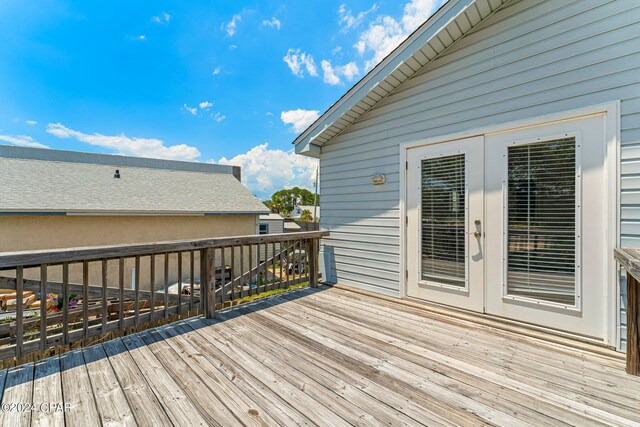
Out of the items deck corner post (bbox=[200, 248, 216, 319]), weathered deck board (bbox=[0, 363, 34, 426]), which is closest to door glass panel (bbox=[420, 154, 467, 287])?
deck corner post (bbox=[200, 248, 216, 319])

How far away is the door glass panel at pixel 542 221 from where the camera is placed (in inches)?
96.9

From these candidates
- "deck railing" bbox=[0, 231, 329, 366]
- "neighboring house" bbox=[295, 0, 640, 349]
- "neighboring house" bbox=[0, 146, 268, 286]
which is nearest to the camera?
"deck railing" bbox=[0, 231, 329, 366]

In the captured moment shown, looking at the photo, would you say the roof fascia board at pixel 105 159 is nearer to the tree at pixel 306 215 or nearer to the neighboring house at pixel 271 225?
the neighboring house at pixel 271 225

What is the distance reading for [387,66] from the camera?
3.40 meters

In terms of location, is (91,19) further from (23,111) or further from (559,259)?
(23,111)

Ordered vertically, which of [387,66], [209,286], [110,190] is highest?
[387,66]

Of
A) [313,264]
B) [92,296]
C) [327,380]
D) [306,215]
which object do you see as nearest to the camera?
[327,380]

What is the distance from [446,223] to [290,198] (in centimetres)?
3318

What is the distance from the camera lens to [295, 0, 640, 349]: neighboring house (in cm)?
226

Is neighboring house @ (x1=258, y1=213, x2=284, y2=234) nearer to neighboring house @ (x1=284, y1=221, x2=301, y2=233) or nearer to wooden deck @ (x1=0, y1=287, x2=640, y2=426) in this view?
neighboring house @ (x1=284, y1=221, x2=301, y2=233)

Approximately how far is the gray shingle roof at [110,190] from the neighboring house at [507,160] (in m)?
8.47

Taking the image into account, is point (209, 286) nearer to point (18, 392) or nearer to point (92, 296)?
point (92, 296)

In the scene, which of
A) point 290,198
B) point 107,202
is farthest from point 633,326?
point 290,198

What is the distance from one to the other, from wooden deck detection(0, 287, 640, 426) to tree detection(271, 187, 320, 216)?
3152 cm
